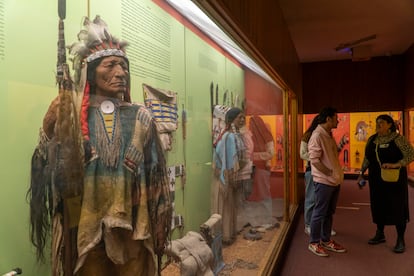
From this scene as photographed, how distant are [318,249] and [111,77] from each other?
329 centimetres

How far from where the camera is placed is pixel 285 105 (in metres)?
4.80

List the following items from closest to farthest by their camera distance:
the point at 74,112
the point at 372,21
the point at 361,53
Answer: the point at 74,112 → the point at 372,21 → the point at 361,53

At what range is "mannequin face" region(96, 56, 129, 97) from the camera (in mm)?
1155

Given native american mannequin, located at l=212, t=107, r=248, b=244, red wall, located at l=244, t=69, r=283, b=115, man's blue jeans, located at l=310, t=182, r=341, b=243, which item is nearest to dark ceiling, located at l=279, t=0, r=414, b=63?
red wall, located at l=244, t=69, r=283, b=115

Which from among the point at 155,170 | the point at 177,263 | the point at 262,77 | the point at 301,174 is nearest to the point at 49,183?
the point at 155,170

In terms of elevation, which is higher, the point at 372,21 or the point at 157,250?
the point at 372,21

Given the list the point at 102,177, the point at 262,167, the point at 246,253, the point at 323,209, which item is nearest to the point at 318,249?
the point at 323,209

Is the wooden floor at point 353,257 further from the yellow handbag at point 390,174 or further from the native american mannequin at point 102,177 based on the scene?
the native american mannequin at point 102,177

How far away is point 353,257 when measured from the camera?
3688mm

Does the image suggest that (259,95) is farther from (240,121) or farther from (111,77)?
(111,77)

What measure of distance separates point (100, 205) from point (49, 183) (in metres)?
0.19

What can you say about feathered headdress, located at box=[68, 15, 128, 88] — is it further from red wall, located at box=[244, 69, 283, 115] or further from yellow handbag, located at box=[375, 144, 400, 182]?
yellow handbag, located at box=[375, 144, 400, 182]

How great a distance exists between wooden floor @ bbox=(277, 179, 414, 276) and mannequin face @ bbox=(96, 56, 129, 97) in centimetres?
262

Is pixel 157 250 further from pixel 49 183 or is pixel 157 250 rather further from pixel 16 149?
pixel 16 149
